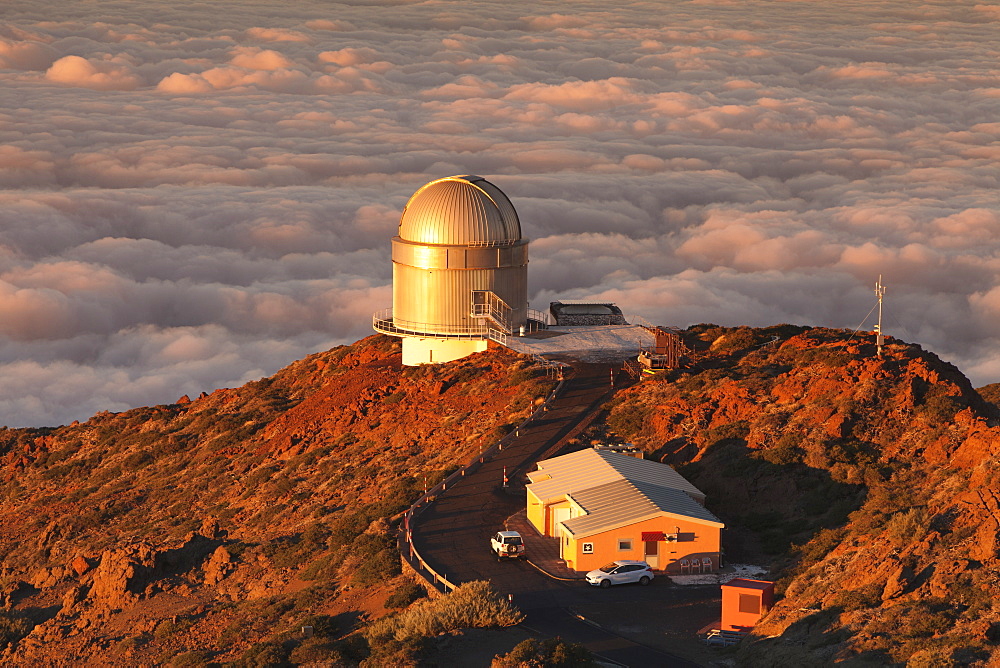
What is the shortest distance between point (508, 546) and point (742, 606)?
705 centimetres

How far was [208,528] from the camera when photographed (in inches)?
1838

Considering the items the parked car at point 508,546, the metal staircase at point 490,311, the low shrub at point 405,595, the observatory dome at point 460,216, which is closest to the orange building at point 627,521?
the parked car at point 508,546

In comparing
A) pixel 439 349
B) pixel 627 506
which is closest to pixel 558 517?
pixel 627 506

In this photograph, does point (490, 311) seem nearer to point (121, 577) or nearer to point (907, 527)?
point (121, 577)

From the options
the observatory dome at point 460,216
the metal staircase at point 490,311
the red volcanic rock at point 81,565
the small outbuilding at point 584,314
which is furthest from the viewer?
the small outbuilding at point 584,314

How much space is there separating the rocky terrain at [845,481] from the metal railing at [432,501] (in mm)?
A: 2842

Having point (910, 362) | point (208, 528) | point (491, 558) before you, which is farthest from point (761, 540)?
point (208, 528)

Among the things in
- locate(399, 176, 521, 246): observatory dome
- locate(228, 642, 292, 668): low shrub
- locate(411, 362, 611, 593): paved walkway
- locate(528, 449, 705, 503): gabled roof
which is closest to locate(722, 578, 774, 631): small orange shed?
locate(411, 362, 611, 593): paved walkway

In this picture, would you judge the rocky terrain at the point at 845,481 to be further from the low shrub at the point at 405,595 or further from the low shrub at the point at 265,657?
the low shrub at the point at 265,657

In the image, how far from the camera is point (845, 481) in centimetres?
4041

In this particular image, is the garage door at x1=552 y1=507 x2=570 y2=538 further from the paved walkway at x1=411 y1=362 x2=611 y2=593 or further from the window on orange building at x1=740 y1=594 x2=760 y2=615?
the window on orange building at x1=740 y1=594 x2=760 y2=615

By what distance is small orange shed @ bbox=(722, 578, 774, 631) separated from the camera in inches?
1300

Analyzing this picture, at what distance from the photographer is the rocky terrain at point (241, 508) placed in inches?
1470

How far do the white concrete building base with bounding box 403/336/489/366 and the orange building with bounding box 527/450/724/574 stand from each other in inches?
703
